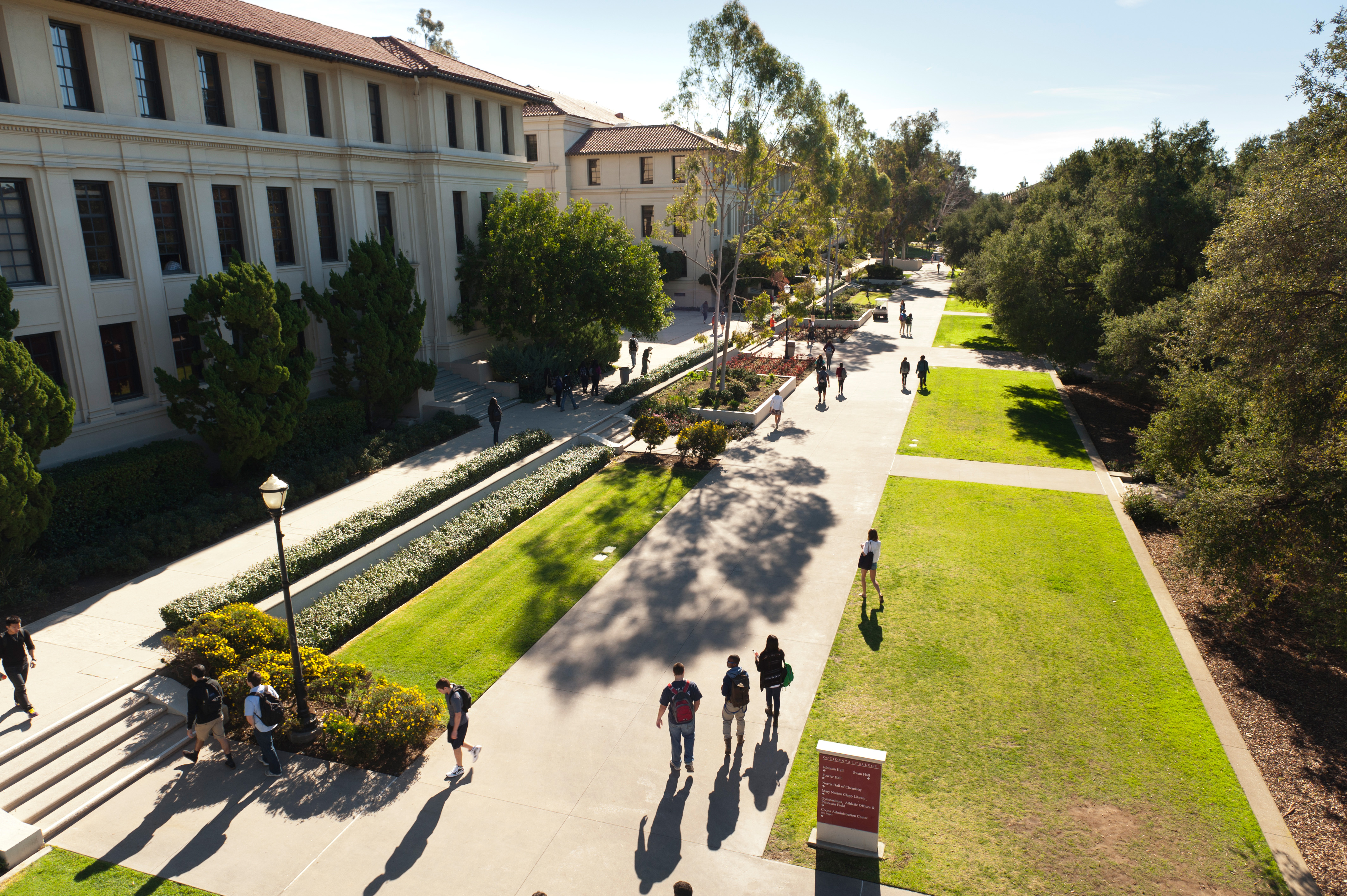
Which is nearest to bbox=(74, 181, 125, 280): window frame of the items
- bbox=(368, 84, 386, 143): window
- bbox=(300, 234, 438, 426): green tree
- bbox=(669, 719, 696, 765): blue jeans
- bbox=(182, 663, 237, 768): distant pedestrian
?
bbox=(300, 234, 438, 426): green tree

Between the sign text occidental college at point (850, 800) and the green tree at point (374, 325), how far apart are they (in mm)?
18807

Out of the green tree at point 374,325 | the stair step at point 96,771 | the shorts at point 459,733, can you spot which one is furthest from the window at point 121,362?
the shorts at point 459,733

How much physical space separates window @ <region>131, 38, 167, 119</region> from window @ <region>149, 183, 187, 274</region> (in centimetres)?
177

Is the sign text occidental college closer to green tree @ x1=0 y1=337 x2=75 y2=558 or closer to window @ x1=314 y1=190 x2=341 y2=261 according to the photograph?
green tree @ x1=0 y1=337 x2=75 y2=558

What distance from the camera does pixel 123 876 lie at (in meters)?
8.64

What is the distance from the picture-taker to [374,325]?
22.9 meters

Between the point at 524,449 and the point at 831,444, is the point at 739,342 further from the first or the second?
the point at 524,449

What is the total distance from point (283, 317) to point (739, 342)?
15577 mm

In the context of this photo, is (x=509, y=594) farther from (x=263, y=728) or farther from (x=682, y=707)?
(x=682, y=707)

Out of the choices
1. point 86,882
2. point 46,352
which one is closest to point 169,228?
point 46,352

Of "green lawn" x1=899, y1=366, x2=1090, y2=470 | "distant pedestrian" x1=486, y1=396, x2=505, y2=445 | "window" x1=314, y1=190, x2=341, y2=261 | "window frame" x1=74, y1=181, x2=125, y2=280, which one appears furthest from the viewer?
"window" x1=314, y1=190, x2=341, y2=261

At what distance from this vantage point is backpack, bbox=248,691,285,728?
10164mm

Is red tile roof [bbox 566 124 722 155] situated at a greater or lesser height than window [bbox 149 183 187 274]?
greater

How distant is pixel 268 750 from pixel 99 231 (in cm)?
1485
